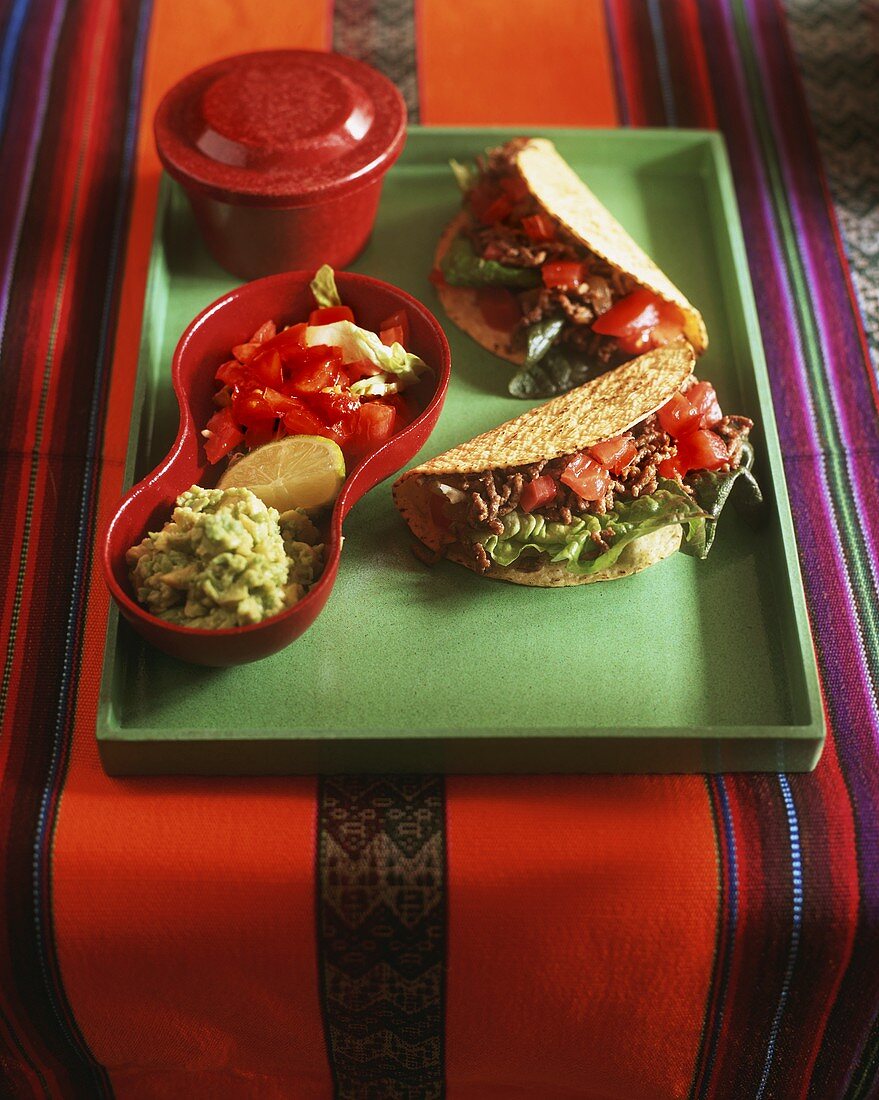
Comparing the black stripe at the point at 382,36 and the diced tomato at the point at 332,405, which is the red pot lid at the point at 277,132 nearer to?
the diced tomato at the point at 332,405

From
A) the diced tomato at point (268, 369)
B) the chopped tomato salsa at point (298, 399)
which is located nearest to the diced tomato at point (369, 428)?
the chopped tomato salsa at point (298, 399)

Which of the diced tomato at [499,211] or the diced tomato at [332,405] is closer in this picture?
the diced tomato at [332,405]

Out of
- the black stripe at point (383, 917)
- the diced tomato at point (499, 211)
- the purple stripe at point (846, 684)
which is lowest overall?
the black stripe at point (383, 917)

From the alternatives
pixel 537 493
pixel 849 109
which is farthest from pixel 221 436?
pixel 849 109

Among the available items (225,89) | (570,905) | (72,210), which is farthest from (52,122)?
(570,905)

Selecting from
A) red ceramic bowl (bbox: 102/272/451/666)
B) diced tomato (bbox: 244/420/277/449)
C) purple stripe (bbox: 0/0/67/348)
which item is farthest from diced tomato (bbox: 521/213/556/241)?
purple stripe (bbox: 0/0/67/348)

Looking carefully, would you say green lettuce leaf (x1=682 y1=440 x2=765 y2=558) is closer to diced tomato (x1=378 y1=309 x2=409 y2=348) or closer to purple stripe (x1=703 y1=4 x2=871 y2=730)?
purple stripe (x1=703 y1=4 x2=871 y2=730)

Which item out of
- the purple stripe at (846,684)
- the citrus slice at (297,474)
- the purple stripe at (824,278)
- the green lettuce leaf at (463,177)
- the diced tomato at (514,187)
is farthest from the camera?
the green lettuce leaf at (463,177)

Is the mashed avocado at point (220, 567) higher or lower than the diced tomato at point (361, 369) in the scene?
lower
